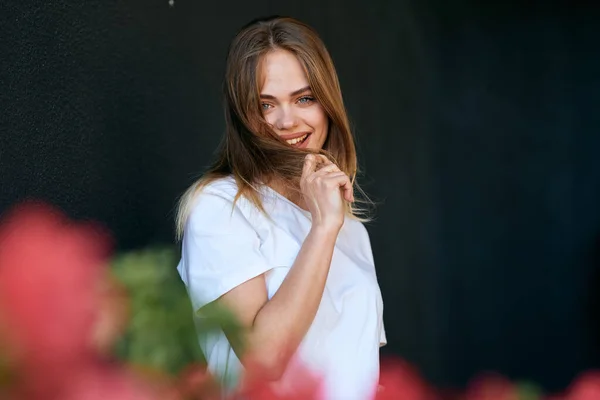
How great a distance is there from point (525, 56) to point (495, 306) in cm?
164

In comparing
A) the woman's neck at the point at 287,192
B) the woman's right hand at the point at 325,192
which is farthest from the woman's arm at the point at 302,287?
the woman's neck at the point at 287,192

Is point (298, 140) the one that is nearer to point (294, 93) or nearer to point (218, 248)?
point (294, 93)

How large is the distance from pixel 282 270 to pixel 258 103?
17.2 inches

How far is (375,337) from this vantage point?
2.13 metres

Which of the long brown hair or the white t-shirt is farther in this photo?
the long brown hair

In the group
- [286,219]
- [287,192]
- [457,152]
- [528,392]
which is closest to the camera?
[528,392]

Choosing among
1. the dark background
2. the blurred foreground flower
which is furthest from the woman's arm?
the blurred foreground flower

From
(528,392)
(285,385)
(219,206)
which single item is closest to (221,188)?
(219,206)

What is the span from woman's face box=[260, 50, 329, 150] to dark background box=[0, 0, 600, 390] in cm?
72

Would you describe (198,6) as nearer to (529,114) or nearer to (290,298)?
(290,298)

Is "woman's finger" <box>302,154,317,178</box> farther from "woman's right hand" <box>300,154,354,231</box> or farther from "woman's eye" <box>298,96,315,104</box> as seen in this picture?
"woman's eye" <box>298,96,315,104</box>

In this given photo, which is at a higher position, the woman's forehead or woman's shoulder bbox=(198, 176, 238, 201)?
the woman's forehead

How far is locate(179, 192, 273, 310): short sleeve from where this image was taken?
1864mm

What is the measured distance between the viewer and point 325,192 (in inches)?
76.6
